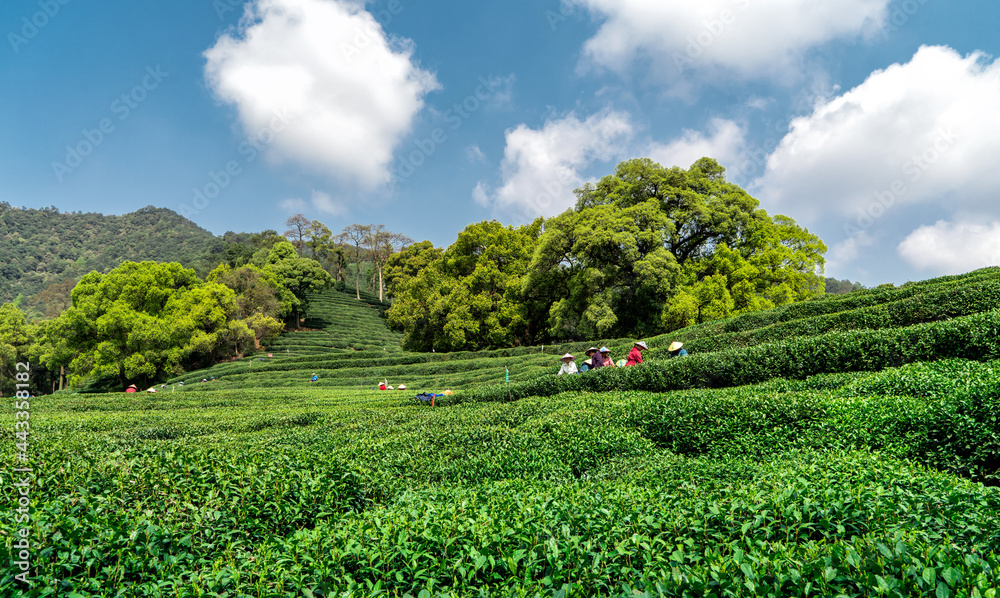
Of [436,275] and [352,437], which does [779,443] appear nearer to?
[352,437]

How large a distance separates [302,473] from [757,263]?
2798 centimetres

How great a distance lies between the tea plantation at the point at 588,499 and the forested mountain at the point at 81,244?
77.6 m

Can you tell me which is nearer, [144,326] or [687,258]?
A: [687,258]

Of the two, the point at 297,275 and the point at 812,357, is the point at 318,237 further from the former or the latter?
the point at 812,357

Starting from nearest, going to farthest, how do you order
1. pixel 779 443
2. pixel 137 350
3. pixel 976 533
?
1. pixel 976 533
2. pixel 779 443
3. pixel 137 350

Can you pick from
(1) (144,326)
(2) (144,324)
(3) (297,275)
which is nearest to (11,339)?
(2) (144,324)

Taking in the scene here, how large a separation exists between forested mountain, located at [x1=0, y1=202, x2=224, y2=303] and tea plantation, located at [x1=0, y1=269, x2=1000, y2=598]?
7755 cm

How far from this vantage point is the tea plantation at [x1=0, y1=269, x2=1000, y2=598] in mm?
2766

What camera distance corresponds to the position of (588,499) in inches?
151

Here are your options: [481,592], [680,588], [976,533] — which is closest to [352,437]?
[481,592]

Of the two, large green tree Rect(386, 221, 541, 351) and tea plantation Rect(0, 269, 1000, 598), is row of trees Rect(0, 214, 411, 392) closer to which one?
large green tree Rect(386, 221, 541, 351)

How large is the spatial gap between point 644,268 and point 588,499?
23174 mm

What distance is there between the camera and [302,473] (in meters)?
4.89

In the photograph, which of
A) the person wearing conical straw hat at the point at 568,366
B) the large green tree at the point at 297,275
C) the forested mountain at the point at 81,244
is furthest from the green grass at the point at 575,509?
the forested mountain at the point at 81,244
